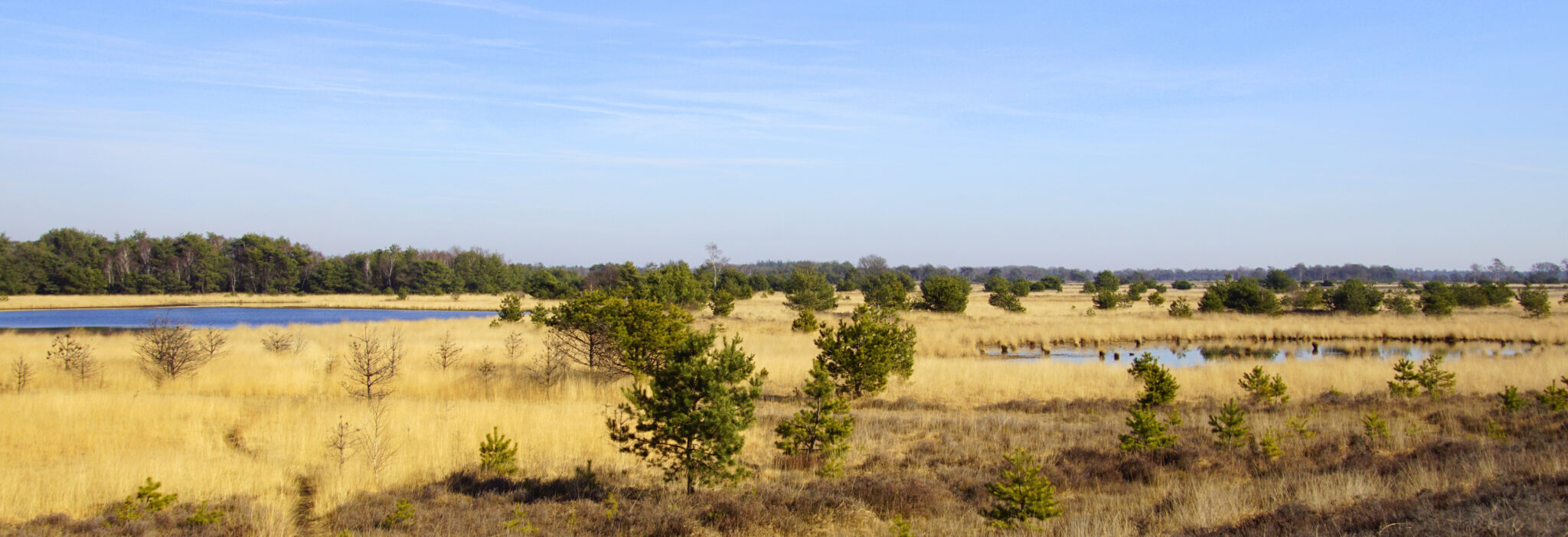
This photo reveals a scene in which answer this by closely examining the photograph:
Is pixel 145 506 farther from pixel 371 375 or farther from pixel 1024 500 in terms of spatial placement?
pixel 371 375

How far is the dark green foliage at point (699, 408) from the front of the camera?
812 centimetres

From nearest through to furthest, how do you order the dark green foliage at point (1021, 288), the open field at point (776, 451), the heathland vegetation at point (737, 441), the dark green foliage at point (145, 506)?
1. the dark green foliage at point (145, 506)
2. the heathland vegetation at point (737, 441)
3. the open field at point (776, 451)
4. the dark green foliage at point (1021, 288)

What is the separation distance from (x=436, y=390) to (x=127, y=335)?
64.4 ft

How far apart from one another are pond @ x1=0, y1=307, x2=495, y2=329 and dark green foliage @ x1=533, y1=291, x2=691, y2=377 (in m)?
24.6

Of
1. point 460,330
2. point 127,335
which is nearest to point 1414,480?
point 460,330

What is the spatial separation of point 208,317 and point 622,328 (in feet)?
160

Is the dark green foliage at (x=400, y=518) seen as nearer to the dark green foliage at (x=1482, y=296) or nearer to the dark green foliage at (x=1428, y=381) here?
the dark green foliage at (x=1428, y=381)

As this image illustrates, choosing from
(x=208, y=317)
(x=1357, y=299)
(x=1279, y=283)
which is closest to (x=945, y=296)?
(x=1357, y=299)

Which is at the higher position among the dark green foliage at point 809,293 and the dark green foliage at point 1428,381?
the dark green foliage at point 809,293

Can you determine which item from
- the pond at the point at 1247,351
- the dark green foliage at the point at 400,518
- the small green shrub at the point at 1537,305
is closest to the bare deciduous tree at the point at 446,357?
the dark green foliage at the point at 400,518

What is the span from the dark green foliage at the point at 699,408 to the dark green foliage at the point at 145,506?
4349 mm

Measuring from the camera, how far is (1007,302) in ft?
164

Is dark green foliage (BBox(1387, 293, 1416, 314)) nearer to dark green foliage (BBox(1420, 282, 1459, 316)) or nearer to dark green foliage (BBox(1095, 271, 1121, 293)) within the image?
dark green foliage (BBox(1420, 282, 1459, 316))

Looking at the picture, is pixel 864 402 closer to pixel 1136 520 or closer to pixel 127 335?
pixel 1136 520
